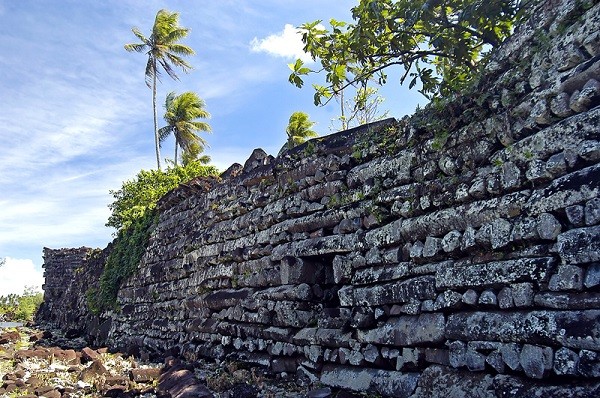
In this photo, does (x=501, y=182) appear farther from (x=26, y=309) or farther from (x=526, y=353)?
(x=26, y=309)

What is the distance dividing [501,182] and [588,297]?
1.16 metres

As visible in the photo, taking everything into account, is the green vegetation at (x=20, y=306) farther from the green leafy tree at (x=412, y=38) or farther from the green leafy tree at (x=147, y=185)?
the green leafy tree at (x=412, y=38)

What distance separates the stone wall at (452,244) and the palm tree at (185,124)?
91.0 ft

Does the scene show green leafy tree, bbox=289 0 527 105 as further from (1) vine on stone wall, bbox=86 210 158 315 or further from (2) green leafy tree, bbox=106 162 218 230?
(2) green leafy tree, bbox=106 162 218 230

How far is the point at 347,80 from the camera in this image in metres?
7.97

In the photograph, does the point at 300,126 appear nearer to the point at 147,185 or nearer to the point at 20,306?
the point at 147,185

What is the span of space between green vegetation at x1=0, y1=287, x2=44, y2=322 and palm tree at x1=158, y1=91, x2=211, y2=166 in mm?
13027

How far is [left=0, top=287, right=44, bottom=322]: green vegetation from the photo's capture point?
2948cm

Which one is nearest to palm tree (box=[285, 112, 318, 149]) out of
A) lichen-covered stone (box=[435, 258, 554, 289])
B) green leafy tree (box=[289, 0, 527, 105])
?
green leafy tree (box=[289, 0, 527, 105])

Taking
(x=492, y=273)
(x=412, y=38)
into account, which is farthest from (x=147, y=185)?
(x=492, y=273)

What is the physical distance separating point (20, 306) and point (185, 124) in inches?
588

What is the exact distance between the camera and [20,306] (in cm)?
3197

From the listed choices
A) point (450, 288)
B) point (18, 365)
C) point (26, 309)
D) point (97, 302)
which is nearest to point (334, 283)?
point (450, 288)

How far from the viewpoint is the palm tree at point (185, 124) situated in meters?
34.7
